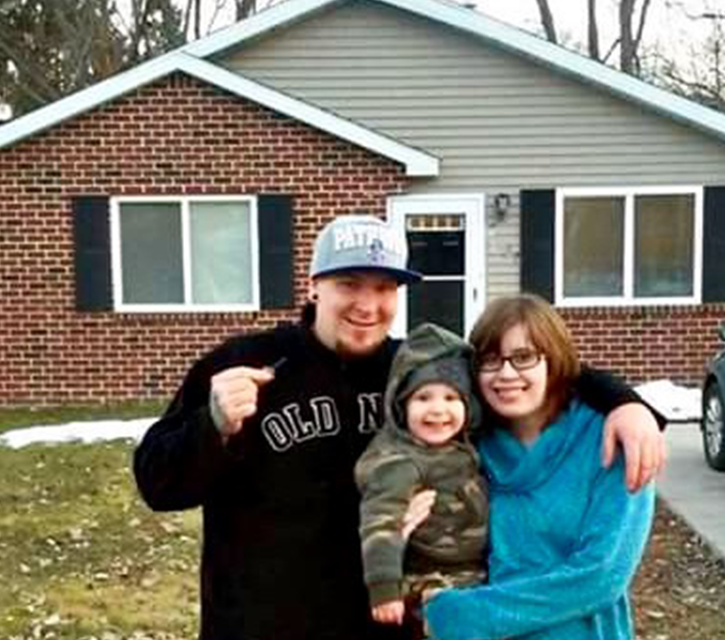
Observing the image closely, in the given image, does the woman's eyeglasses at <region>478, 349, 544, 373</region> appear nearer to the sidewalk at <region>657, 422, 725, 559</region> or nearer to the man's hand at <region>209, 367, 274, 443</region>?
the man's hand at <region>209, 367, 274, 443</region>

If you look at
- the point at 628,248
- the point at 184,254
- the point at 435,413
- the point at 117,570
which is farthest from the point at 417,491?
the point at 628,248

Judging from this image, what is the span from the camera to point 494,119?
37.9ft

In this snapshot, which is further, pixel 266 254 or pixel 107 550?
pixel 266 254

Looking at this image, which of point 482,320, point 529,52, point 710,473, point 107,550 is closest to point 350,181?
point 529,52

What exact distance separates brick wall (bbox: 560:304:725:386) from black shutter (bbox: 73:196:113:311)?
16.0 ft

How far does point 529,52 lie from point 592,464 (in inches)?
392

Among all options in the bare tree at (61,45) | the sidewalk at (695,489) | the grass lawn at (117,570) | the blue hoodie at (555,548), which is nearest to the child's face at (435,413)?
the blue hoodie at (555,548)

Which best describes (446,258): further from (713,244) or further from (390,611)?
(390,611)

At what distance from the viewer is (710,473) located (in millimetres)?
8102

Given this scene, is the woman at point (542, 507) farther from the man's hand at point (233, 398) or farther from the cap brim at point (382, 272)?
the man's hand at point (233, 398)

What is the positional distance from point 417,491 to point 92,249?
959 centimetres

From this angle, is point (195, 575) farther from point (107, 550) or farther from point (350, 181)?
point (350, 181)

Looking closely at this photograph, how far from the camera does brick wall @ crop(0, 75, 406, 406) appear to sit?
1105cm

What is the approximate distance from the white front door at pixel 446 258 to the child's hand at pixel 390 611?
30.7ft
